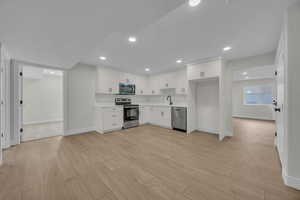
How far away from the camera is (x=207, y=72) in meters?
3.45

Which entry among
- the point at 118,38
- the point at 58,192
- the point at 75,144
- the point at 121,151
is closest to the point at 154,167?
A: the point at 121,151

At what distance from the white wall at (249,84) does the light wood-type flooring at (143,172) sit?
2.27 metres

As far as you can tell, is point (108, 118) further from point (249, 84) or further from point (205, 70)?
point (249, 84)

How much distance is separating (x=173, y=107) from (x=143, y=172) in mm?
2925

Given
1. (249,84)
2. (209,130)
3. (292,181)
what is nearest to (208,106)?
(209,130)

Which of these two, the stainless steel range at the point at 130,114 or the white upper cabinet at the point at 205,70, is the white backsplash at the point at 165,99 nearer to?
the white upper cabinet at the point at 205,70

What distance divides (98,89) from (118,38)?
96.2 inches

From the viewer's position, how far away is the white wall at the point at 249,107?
20.1 feet

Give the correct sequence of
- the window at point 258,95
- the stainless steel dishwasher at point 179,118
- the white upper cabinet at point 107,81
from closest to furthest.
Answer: the stainless steel dishwasher at point 179,118 < the white upper cabinet at point 107,81 < the window at point 258,95

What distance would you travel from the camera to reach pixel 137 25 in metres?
1.56

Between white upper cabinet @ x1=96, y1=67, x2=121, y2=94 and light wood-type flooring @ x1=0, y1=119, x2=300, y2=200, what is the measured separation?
2.09 meters

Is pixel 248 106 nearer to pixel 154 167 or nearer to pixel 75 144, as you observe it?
pixel 154 167

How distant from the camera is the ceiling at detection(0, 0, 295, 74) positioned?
4.03 ft

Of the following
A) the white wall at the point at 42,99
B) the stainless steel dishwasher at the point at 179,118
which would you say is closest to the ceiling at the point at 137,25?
the stainless steel dishwasher at the point at 179,118
